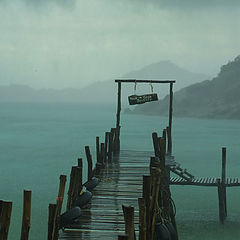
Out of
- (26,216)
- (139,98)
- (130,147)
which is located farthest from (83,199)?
(130,147)

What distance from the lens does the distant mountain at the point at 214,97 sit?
108812mm

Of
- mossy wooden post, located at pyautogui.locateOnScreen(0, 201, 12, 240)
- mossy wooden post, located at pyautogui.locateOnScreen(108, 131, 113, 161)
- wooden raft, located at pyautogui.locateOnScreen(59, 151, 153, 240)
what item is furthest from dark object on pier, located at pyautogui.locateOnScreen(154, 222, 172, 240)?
mossy wooden post, located at pyautogui.locateOnScreen(108, 131, 113, 161)

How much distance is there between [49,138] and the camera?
62938 millimetres

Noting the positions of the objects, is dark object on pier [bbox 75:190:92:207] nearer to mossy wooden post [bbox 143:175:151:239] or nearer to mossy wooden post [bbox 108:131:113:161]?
mossy wooden post [bbox 143:175:151:239]

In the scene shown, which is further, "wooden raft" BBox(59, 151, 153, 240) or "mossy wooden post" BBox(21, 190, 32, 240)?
"wooden raft" BBox(59, 151, 153, 240)

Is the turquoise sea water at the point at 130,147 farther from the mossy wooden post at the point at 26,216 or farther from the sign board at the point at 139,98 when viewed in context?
the mossy wooden post at the point at 26,216

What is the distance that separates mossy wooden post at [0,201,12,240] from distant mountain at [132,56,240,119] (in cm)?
10194

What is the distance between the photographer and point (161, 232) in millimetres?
8672

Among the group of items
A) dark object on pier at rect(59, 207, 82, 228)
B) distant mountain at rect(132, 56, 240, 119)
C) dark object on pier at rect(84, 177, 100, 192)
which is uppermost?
distant mountain at rect(132, 56, 240, 119)

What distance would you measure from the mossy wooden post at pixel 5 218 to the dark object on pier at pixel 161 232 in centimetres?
307

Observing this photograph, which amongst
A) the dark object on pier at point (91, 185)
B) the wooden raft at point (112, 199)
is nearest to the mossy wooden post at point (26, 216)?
the wooden raft at point (112, 199)

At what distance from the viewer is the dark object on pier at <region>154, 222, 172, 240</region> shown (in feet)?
28.3

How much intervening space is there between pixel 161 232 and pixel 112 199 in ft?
6.06

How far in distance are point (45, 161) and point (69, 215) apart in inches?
1254
